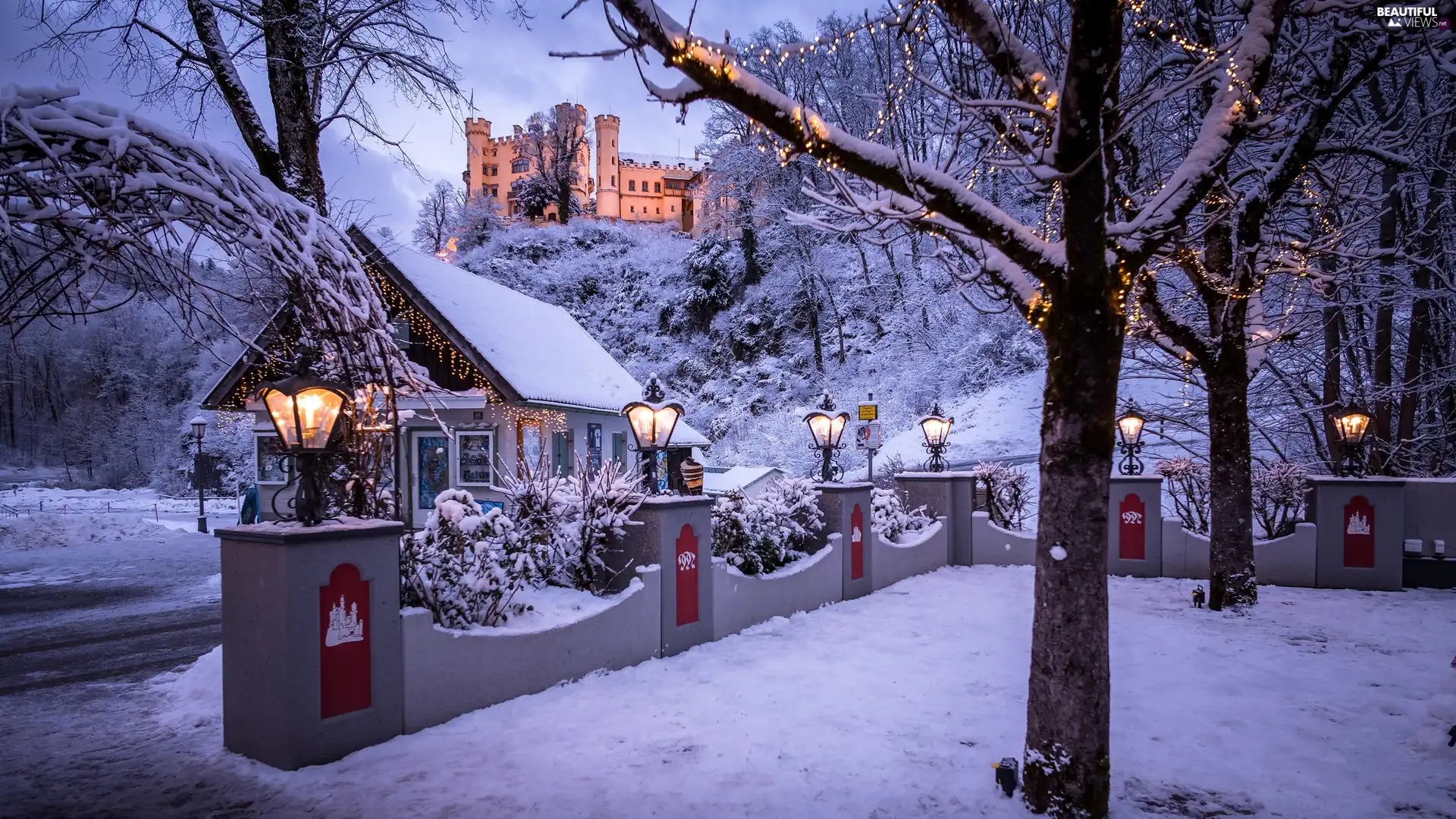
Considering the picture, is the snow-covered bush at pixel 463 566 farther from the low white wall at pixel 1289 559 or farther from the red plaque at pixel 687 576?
the low white wall at pixel 1289 559

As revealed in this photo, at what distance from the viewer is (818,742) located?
193 inches

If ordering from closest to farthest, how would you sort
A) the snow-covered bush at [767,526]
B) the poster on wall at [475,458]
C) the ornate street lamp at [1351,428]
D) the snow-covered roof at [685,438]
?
1. the snow-covered bush at [767,526]
2. the ornate street lamp at [1351,428]
3. the poster on wall at [475,458]
4. the snow-covered roof at [685,438]

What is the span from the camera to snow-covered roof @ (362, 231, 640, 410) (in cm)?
1552

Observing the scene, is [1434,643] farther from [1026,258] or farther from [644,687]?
[644,687]

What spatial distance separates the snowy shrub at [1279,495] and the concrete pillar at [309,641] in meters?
12.4

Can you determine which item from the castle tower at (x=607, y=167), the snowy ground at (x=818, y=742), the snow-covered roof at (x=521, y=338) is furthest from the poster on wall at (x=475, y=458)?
the castle tower at (x=607, y=167)

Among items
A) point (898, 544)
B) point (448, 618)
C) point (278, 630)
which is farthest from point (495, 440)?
point (278, 630)

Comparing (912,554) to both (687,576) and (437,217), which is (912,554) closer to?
(687,576)

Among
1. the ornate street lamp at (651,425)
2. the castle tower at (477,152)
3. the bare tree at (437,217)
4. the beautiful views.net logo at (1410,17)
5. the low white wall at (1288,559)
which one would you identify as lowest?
the low white wall at (1288,559)

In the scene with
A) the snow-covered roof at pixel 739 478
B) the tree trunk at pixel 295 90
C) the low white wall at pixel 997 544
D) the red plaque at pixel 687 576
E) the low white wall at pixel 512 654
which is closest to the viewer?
the low white wall at pixel 512 654

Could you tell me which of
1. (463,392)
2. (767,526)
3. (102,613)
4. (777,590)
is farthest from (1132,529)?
(102,613)

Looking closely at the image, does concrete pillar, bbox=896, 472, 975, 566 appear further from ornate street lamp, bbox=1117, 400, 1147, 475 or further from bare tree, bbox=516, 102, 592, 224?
bare tree, bbox=516, 102, 592, 224

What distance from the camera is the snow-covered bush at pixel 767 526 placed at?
8.60 meters

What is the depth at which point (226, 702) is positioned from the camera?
4.69m
